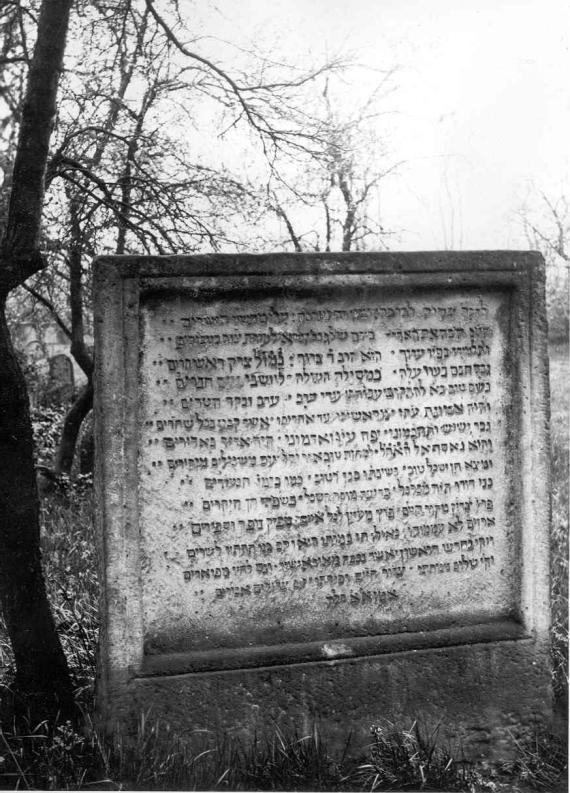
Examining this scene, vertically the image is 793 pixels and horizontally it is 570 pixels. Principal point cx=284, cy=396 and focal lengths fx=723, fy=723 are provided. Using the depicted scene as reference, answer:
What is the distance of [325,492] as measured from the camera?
3.20 m

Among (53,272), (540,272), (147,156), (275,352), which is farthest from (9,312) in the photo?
→ (540,272)

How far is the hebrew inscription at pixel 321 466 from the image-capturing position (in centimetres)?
307

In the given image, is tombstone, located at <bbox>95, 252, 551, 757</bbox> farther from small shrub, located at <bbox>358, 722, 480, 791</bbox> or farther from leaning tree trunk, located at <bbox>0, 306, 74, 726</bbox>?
leaning tree trunk, located at <bbox>0, 306, 74, 726</bbox>

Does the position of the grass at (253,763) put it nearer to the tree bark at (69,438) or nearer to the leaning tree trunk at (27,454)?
the leaning tree trunk at (27,454)

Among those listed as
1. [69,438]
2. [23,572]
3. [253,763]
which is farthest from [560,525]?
[23,572]

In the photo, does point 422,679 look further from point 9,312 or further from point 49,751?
point 9,312

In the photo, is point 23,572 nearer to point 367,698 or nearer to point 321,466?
point 321,466

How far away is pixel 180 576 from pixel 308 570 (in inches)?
22.1

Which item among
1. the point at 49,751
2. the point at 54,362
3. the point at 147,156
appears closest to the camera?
the point at 49,751

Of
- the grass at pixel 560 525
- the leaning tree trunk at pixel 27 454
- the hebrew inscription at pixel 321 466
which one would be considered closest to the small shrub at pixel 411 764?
the hebrew inscription at pixel 321 466

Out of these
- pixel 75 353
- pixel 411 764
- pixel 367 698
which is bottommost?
pixel 411 764

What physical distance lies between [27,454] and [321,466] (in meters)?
1.37

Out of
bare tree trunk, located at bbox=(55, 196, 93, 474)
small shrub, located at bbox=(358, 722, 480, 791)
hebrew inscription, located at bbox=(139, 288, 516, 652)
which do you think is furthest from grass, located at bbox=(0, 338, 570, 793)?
bare tree trunk, located at bbox=(55, 196, 93, 474)

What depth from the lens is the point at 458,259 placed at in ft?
10.7
